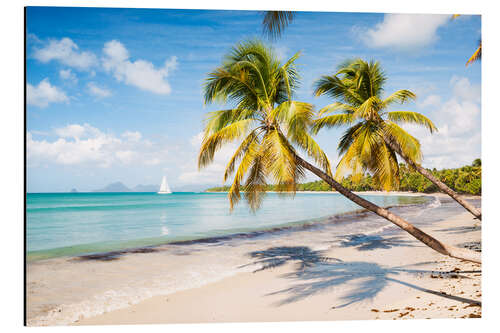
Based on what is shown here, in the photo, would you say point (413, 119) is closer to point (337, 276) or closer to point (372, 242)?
point (337, 276)

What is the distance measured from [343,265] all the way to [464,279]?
1.75 meters

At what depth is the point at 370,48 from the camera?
13.6 ft

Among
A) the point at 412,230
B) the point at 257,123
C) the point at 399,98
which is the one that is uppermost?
the point at 399,98

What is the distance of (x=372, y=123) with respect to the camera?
12.4 ft

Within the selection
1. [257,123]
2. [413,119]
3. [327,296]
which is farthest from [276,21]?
[327,296]

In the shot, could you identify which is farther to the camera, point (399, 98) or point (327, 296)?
point (399, 98)

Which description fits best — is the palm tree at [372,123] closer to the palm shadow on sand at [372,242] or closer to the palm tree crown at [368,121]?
the palm tree crown at [368,121]

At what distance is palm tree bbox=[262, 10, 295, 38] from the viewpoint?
354cm

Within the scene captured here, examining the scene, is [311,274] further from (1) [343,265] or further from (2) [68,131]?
(2) [68,131]

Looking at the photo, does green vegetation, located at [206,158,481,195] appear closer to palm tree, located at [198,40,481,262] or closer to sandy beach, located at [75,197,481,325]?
palm tree, located at [198,40,481,262]

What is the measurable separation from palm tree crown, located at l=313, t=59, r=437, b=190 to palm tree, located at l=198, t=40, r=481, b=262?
1.95ft

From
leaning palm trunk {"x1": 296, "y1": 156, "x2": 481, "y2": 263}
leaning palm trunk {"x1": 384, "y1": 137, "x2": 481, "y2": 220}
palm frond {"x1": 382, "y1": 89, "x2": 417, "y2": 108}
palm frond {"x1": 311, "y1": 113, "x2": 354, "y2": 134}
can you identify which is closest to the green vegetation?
leaning palm trunk {"x1": 296, "y1": 156, "x2": 481, "y2": 263}

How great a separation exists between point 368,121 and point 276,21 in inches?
63.3
